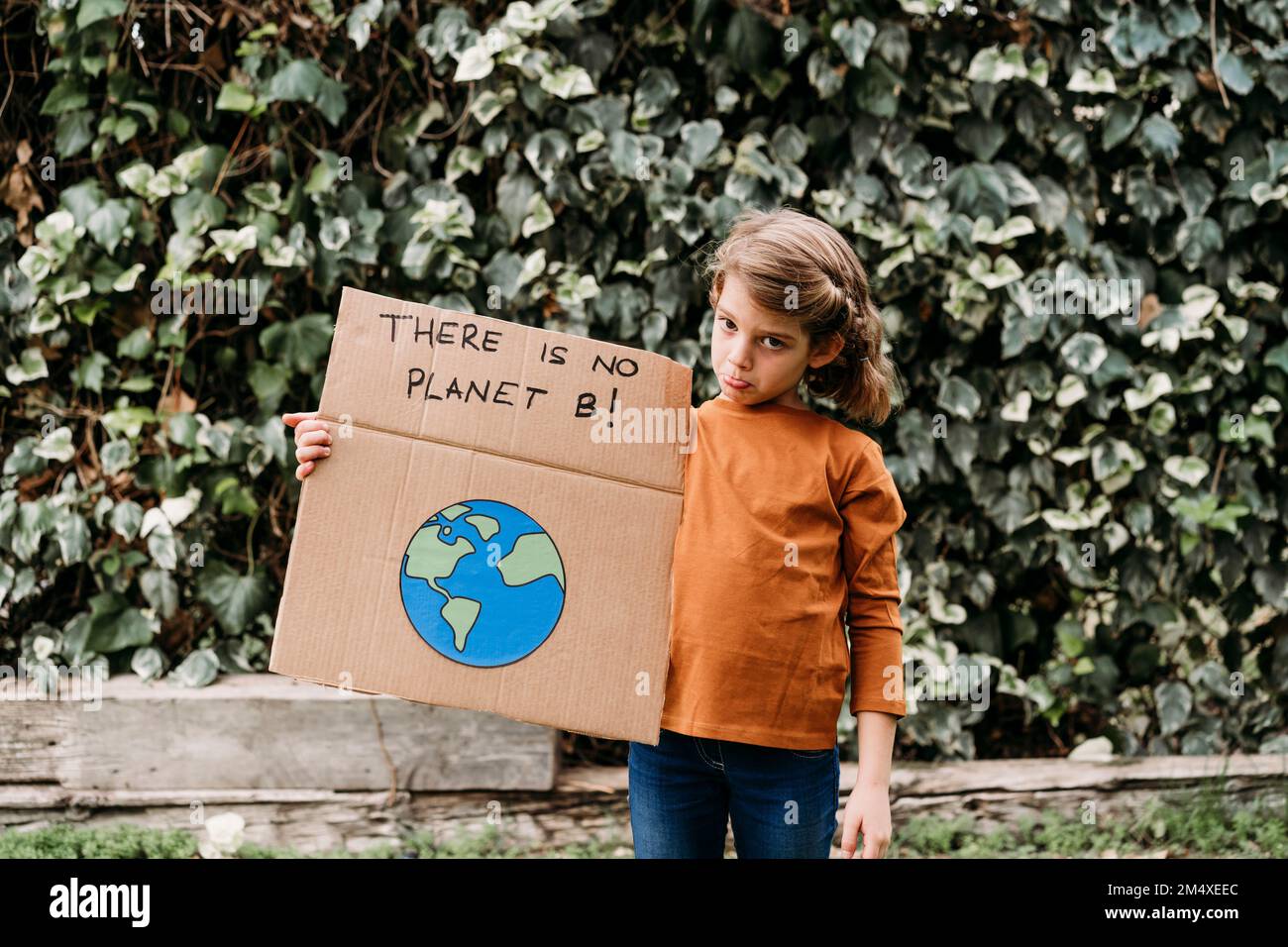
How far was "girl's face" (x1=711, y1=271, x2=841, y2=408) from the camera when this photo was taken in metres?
1.33

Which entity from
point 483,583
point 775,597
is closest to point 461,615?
point 483,583

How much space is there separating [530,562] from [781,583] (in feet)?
1.06

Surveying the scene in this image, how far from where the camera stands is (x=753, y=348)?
134cm

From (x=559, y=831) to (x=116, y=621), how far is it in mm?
1191

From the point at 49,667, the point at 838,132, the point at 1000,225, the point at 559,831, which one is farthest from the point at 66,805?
the point at 1000,225

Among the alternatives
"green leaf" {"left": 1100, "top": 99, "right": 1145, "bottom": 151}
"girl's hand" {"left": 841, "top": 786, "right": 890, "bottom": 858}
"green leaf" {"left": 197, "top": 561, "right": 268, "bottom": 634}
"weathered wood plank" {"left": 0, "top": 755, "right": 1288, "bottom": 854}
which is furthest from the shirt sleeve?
"green leaf" {"left": 197, "top": 561, "right": 268, "bottom": 634}

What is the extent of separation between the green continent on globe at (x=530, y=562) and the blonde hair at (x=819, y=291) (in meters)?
0.42

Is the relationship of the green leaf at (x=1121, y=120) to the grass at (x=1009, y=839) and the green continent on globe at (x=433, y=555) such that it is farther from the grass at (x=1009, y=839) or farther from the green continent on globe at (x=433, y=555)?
the green continent on globe at (x=433, y=555)

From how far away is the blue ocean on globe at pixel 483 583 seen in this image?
1292 mm

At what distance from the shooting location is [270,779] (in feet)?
7.95

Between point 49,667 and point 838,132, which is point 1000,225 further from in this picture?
point 49,667

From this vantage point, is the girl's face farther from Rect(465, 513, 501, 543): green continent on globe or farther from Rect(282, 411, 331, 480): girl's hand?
Rect(282, 411, 331, 480): girl's hand

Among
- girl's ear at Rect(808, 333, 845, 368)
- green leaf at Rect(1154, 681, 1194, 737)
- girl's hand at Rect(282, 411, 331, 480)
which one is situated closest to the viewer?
girl's hand at Rect(282, 411, 331, 480)

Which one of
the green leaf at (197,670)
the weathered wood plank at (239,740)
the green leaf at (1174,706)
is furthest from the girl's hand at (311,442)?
the green leaf at (1174,706)
